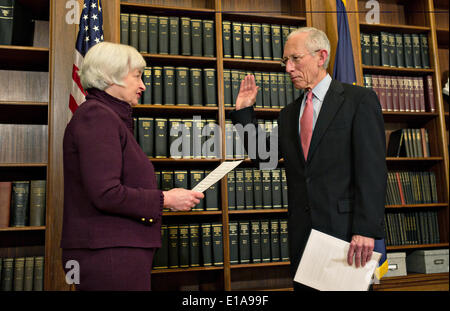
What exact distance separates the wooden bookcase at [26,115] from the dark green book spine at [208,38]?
1.07 metres

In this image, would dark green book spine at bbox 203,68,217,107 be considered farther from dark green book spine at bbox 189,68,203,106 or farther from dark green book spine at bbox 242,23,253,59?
dark green book spine at bbox 242,23,253,59

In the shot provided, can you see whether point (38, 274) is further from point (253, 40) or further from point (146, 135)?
point (253, 40)

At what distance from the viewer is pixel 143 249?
1.24 metres

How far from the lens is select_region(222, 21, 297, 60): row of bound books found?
3.05 meters

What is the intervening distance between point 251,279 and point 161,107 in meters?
1.50

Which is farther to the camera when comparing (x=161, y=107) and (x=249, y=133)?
(x=161, y=107)

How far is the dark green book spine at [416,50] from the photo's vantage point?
132 inches

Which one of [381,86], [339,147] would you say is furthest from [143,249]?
[381,86]

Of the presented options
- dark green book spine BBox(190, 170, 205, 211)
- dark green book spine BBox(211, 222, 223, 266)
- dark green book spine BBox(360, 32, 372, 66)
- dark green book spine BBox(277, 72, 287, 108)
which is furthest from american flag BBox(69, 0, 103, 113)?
dark green book spine BBox(360, 32, 372, 66)

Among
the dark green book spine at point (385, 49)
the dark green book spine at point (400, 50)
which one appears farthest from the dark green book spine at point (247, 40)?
the dark green book spine at point (400, 50)

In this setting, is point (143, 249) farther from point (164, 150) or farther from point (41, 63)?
point (41, 63)

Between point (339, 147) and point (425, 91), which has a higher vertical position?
point (425, 91)

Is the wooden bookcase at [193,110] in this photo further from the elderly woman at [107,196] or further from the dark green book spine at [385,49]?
the elderly woman at [107,196]

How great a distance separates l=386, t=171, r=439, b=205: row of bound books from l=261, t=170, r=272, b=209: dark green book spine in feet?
3.12
